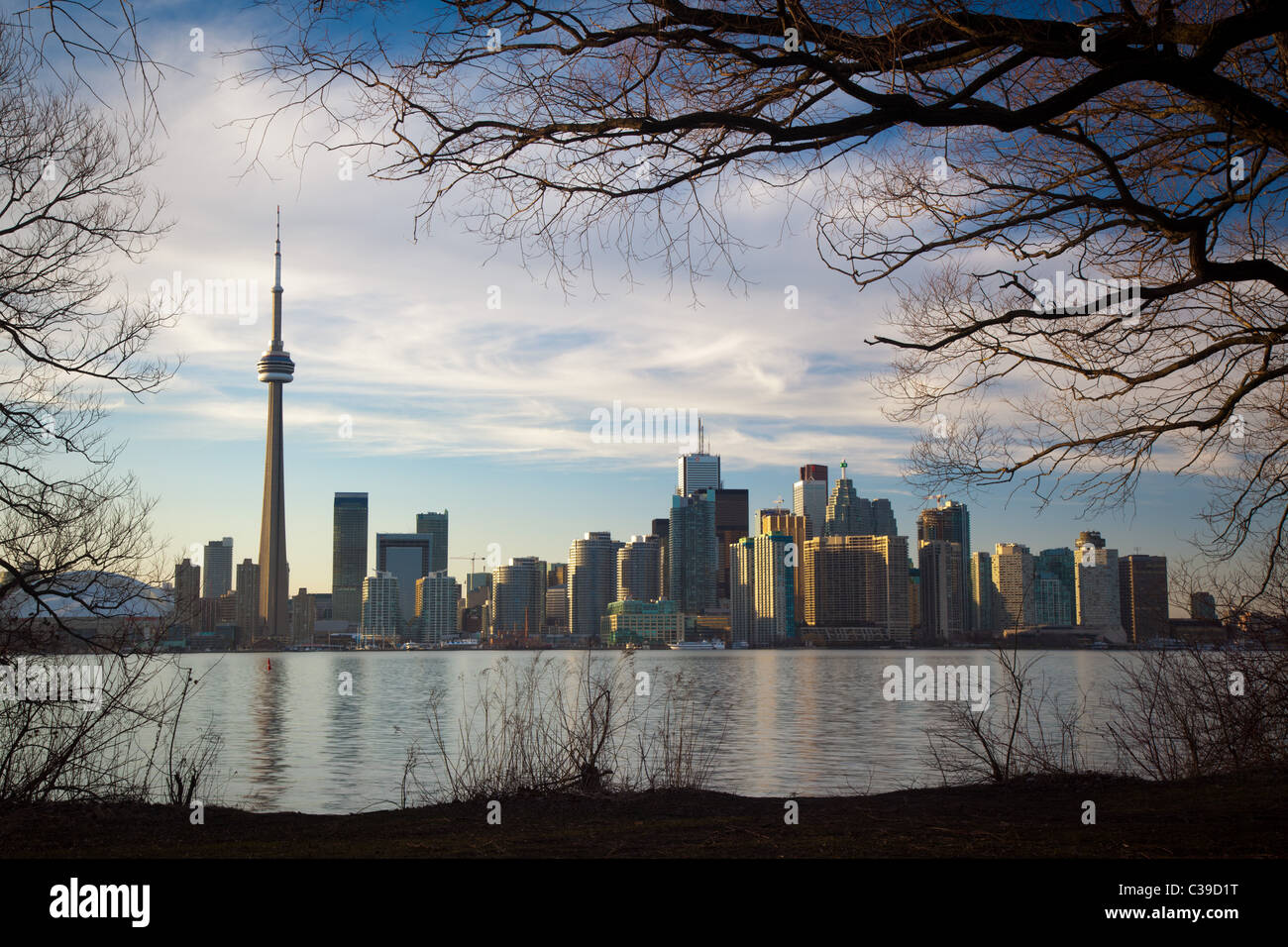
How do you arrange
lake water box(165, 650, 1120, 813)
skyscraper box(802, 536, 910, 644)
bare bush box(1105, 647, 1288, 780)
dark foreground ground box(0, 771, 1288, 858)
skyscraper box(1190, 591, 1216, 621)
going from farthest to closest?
skyscraper box(802, 536, 910, 644)
lake water box(165, 650, 1120, 813)
skyscraper box(1190, 591, 1216, 621)
bare bush box(1105, 647, 1288, 780)
dark foreground ground box(0, 771, 1288, 858)

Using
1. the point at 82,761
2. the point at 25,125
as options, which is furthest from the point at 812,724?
the point at 25,125

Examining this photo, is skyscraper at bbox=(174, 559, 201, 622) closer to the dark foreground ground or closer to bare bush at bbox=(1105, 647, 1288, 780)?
the dark foreground ground

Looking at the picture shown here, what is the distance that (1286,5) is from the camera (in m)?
6.14

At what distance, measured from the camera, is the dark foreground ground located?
7746 millimetres

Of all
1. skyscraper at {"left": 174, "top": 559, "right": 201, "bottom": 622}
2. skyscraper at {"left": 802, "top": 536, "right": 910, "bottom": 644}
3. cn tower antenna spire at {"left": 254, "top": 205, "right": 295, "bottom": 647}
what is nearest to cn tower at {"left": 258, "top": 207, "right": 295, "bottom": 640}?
cn tower antenna spire at {"left": 254, "top": 205, "right": 295, "bottom": 647}

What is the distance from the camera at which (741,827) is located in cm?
904

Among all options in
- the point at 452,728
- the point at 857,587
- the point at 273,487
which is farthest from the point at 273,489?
the point at 452,728

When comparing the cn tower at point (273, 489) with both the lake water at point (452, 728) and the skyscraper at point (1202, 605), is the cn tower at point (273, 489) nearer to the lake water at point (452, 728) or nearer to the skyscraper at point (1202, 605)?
the lake water at point (452, 728)

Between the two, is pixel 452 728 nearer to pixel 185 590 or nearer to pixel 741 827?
pixel 185 590

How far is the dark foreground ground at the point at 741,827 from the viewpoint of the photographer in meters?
7.75

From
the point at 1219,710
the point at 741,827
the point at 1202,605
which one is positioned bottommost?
the point at 741,827

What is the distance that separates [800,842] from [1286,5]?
6.21 metres

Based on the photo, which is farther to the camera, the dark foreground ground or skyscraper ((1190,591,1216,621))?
skyscraper ((1190,591,1216,621))
